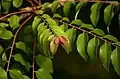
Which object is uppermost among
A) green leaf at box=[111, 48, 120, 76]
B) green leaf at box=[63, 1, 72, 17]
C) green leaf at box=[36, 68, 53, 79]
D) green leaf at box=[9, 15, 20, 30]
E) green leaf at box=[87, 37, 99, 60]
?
green leaf at box=[63, 1, 72, 17]

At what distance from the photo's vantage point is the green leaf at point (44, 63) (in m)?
0.92

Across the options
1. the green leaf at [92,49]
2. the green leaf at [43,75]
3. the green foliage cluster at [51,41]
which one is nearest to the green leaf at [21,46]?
the green foliage cluster at [51,41]

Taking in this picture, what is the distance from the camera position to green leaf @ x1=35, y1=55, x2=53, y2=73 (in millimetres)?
917

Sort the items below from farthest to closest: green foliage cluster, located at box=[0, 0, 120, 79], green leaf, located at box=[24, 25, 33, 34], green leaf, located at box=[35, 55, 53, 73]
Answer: green leaf, located at box=[24, 25, 33, 34]
green leaf, located at box=[35, 55, 53, 73]
green foliage cluster, located at box=[0, 0, 120, 79]

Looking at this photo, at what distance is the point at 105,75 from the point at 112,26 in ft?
0.79

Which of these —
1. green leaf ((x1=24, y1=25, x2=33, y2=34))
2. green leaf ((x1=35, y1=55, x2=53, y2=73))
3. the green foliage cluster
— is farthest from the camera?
green leaf ((x1=24, y1=25, x2=33, y2=34))

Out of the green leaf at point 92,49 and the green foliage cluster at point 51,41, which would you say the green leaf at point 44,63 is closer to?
the green foliage cluster at point 51,41

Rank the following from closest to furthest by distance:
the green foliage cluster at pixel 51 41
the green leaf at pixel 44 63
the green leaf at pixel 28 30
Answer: the green foliage cluster at pixel 51 41
the green leaf at pixel 44 63
the green leaf at pixel 28 30

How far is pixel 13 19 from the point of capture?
1003 mm

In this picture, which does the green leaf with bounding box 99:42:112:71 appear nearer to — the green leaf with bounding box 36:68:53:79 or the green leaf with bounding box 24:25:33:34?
the green leaf with bounding box 36:68:53:79

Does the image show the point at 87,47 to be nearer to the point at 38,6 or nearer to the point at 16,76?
the point at 16,76

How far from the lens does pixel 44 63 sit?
0.92 m

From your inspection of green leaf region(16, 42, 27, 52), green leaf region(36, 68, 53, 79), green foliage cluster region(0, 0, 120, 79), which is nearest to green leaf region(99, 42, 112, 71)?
green foliage cluster region(0, 0, 120, 79)

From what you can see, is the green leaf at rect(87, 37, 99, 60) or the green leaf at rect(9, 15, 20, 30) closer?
the green leaf at rect(87, 37, 99, 60)
